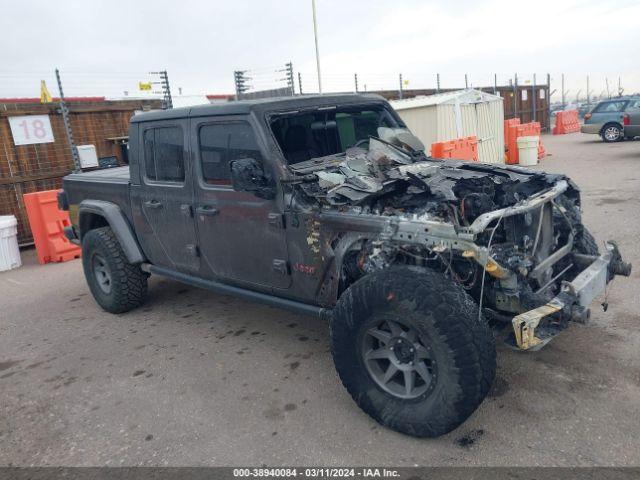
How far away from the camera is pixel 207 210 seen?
4.14 metres

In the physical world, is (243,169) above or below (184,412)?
above

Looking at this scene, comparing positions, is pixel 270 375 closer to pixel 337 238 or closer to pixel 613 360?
pixel 337 238

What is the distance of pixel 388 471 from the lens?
2.79 m

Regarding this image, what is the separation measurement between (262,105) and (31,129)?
725 cm

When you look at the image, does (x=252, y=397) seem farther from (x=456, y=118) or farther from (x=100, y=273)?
(x=456, y=118)

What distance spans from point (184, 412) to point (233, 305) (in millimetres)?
1990

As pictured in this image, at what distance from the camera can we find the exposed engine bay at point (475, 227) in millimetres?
2928

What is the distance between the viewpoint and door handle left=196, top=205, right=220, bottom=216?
13.4 ft

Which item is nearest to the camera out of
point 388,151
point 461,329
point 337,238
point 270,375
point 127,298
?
point 461,329

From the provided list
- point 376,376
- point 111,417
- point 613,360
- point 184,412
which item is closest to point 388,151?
point 376,376

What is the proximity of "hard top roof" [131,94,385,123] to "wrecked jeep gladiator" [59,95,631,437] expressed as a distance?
0.02 metres

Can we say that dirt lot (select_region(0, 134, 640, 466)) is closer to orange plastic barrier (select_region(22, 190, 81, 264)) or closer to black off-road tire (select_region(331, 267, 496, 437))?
black off-road tire (select_region(331, 267, 496, 437))

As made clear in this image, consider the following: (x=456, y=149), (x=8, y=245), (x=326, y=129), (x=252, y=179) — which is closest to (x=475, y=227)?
(x=252, y=179)

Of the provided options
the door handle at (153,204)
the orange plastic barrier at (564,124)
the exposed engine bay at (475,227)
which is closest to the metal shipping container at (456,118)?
the exposed engine bay at (475,227)
